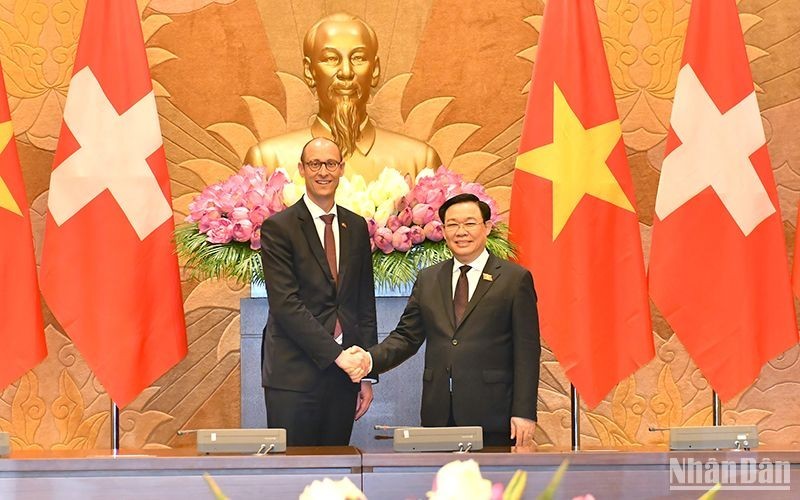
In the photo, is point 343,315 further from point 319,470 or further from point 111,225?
point 111,225

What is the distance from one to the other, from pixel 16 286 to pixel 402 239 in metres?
1.79

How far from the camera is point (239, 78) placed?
548cm

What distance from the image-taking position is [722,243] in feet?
14.8

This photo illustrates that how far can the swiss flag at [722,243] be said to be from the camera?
Answer: 4484mm

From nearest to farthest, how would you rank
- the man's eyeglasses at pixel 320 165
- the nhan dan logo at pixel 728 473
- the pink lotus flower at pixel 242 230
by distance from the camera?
1. the nhan dan logo at pixel 728 473
2. the man's eyeglasses at pixel 320 165
3. the pink lotus flower at pixel 242 230

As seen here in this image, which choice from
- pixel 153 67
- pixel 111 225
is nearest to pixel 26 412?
pixel 111 225

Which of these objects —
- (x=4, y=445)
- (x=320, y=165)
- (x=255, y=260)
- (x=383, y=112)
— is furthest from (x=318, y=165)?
(x=383, y=112)

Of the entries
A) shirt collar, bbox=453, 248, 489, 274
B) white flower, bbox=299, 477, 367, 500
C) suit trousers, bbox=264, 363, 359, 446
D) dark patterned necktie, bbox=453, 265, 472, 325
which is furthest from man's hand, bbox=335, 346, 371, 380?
white flower, bbox=299, 477, 367, 500

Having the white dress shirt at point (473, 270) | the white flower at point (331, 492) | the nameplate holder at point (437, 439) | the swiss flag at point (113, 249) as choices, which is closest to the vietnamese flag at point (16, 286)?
the swiss flag at point (113, 249)

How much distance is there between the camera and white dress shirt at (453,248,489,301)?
3465 mm

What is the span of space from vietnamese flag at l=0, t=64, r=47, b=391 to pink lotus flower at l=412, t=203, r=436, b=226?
5.81 feet

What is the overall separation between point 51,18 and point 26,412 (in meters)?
2.06

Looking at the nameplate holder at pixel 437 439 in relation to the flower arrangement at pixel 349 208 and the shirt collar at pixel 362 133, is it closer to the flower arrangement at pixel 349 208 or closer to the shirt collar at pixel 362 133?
the flower arrangement at pixel 349 208

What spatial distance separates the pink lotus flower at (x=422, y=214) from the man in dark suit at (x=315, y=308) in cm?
36
